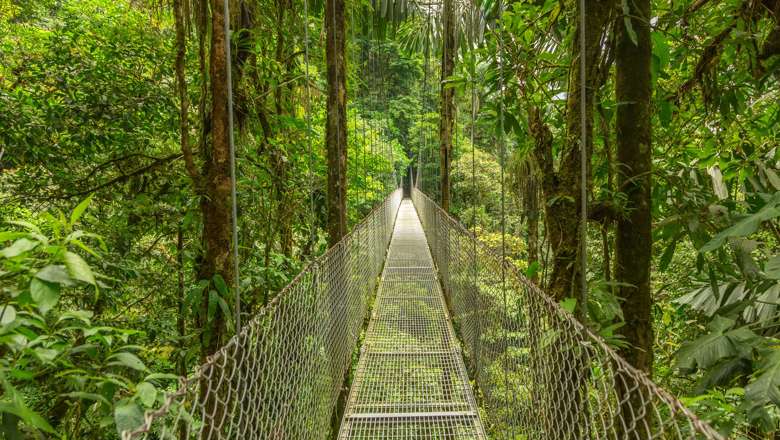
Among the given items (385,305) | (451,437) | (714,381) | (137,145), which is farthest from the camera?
(385,305)

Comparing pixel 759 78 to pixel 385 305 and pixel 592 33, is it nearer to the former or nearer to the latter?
pixel 592 33

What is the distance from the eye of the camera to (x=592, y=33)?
1.26m

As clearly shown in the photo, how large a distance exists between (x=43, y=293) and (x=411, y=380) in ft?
6.66

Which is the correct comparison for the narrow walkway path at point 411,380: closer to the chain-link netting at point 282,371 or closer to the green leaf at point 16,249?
the chain-link netting at point 282,371

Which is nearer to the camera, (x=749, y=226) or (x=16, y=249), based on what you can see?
(x=16, y=249)

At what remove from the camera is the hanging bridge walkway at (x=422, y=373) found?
799 mm

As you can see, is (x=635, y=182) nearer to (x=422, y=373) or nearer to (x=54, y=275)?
(x=54, y=275)

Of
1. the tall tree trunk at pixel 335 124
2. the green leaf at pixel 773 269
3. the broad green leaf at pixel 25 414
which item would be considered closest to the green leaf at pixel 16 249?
the broad green leaf at pixel 25 414

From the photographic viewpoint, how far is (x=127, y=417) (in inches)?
22.2

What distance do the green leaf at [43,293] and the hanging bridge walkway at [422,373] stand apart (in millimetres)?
183

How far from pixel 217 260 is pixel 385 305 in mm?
2437

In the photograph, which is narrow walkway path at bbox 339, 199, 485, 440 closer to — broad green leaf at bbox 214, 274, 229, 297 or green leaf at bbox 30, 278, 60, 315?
broad green leaf at bbox 214, 274, 229, 297

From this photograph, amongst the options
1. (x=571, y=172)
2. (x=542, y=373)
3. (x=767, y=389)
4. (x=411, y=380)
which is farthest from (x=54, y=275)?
(x=411, y=380)

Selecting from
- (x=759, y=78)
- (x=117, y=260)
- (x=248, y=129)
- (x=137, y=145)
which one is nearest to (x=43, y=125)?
(x=137, y=145)
